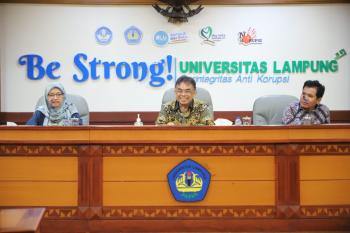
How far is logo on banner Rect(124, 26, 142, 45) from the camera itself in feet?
18.4

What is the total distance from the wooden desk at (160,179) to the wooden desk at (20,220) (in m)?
1.24

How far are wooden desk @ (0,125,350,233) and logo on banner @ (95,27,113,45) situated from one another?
2454 millimetres

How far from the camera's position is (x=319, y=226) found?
3.37 metres

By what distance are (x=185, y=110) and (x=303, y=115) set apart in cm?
108

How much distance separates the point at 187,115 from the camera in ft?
12.8

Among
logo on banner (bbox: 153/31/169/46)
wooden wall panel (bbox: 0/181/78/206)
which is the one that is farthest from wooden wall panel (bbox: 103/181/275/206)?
logo on banner (bbox: 153/31/169/46)

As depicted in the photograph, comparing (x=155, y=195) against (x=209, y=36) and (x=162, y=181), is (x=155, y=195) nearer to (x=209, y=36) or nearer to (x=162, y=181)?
(x=162, y=181)

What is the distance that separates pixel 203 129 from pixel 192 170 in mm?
313

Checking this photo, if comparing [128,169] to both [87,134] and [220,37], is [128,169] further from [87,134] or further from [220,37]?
[220,37]

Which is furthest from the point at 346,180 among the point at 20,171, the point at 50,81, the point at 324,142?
the point at 50,81

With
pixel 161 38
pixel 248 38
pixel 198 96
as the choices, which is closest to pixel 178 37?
pixel 161 38

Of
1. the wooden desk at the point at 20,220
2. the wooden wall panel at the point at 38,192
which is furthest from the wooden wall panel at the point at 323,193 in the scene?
the wooden desk at the point at 20,220

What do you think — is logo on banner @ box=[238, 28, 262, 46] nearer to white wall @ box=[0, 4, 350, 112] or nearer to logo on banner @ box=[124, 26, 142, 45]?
white wall @ box=[0, 4, 350, 112]

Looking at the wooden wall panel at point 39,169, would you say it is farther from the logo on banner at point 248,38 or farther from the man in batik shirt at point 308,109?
the logo on banner at point 248,38
